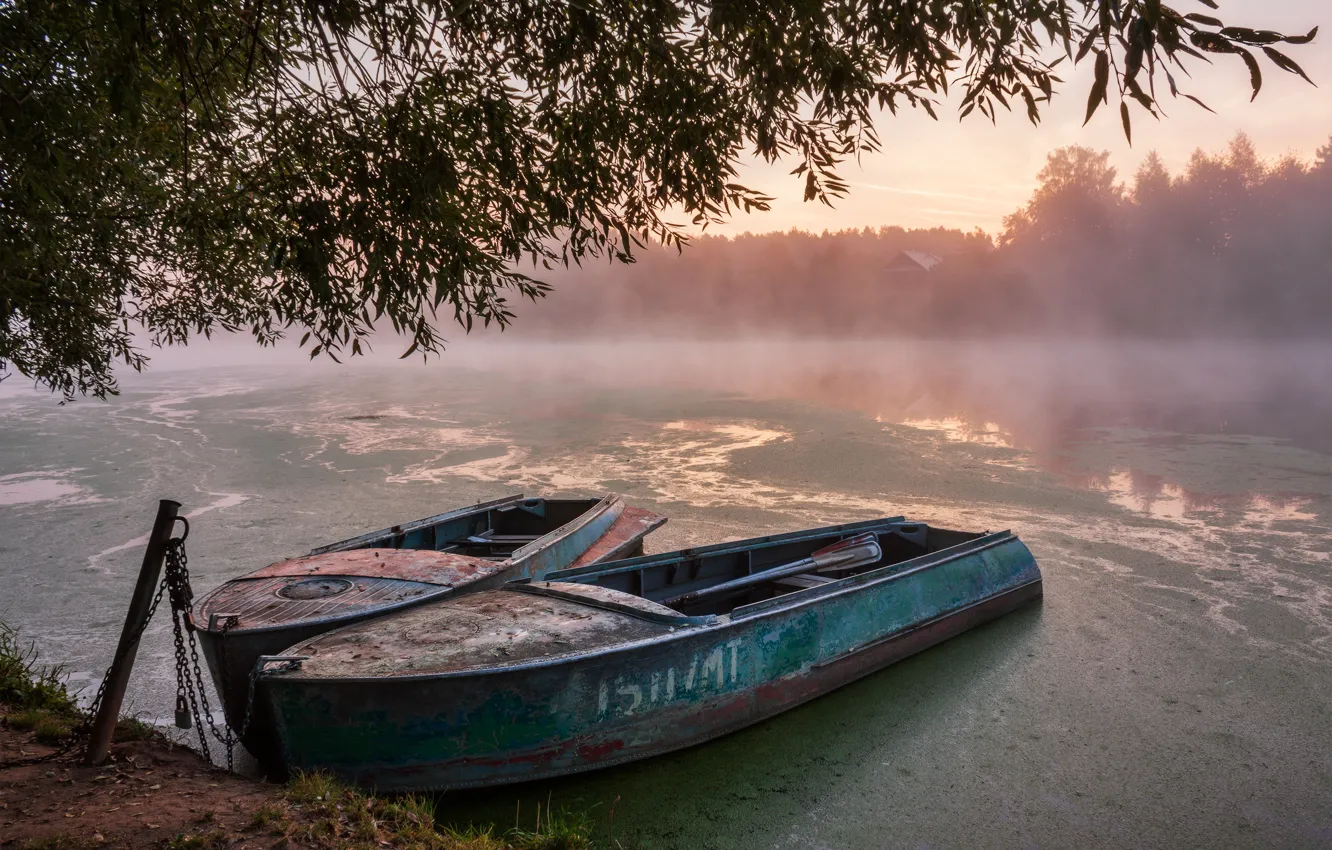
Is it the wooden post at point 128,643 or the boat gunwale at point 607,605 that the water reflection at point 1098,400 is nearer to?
the boat gunwale at point 607,605

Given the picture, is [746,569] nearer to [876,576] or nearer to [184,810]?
[876,576]

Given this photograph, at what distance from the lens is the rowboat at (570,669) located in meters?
3.83

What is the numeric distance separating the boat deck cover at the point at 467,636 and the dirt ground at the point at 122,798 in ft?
1.97

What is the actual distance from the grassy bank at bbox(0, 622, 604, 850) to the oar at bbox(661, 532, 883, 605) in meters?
2.44

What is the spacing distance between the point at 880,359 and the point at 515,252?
32.5 m

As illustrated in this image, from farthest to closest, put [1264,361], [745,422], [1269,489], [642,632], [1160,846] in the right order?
[1264,361] → [745,422] → [1269,489] → [642,632] → [1160,846]

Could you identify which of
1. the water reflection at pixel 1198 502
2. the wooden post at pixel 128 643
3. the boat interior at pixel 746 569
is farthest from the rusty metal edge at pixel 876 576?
the water reflection at pixel 1198 502

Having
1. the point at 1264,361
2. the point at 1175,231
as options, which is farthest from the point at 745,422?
the point at 1175,231

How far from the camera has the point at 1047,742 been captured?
461 cm

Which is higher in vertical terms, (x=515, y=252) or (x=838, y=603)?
(x=515, y=252)

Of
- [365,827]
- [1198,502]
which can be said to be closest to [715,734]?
[365,827]

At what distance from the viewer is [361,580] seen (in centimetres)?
497

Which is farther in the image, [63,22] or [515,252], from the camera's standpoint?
[515,252]

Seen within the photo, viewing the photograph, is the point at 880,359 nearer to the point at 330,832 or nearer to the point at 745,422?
the point at 745,422
